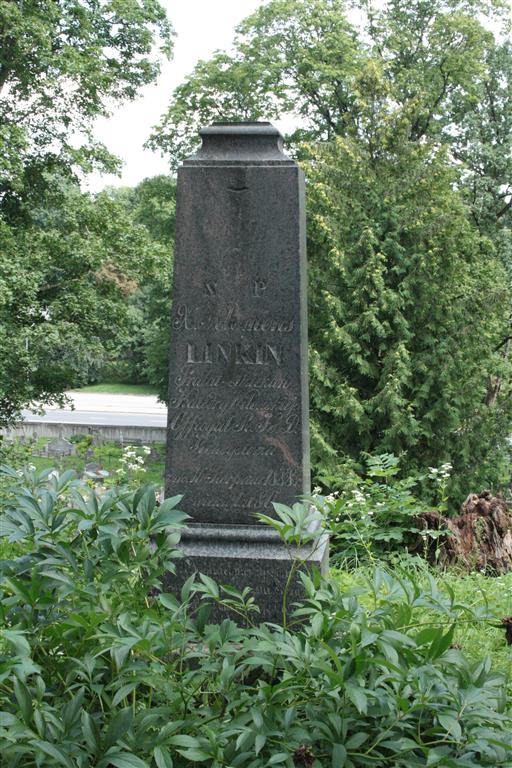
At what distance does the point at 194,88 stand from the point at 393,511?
19395mm

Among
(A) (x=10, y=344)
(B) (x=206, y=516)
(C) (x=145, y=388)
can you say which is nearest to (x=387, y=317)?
(A) (x=10, y=344)

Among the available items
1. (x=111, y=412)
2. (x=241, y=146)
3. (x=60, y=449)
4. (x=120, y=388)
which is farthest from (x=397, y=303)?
(x=120, y=388)

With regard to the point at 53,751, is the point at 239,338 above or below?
above

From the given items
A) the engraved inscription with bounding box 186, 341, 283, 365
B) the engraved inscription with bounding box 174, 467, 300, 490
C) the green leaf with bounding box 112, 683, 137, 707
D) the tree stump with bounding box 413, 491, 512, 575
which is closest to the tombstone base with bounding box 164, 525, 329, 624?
the engraved inscription with bounding box 174, 467, 300, 490

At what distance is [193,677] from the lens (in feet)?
9.52

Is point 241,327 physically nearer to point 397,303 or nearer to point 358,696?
point 358,696

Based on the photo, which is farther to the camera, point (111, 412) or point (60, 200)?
point (111, 412)

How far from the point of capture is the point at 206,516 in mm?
4758

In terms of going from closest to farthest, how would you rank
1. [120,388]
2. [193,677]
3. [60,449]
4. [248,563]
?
[193,677], [248,563], [60,449], [120,388]

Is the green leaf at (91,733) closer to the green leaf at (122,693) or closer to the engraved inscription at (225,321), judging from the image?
the green leaf at (122,693)

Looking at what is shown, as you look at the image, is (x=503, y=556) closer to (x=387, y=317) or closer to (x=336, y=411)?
(x=336, y=411)

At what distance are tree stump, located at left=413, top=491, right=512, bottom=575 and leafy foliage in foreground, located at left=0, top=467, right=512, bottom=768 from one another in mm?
3852

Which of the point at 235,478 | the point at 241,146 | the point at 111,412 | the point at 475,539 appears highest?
the point at 241,146

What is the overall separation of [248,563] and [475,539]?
3.02 metres
